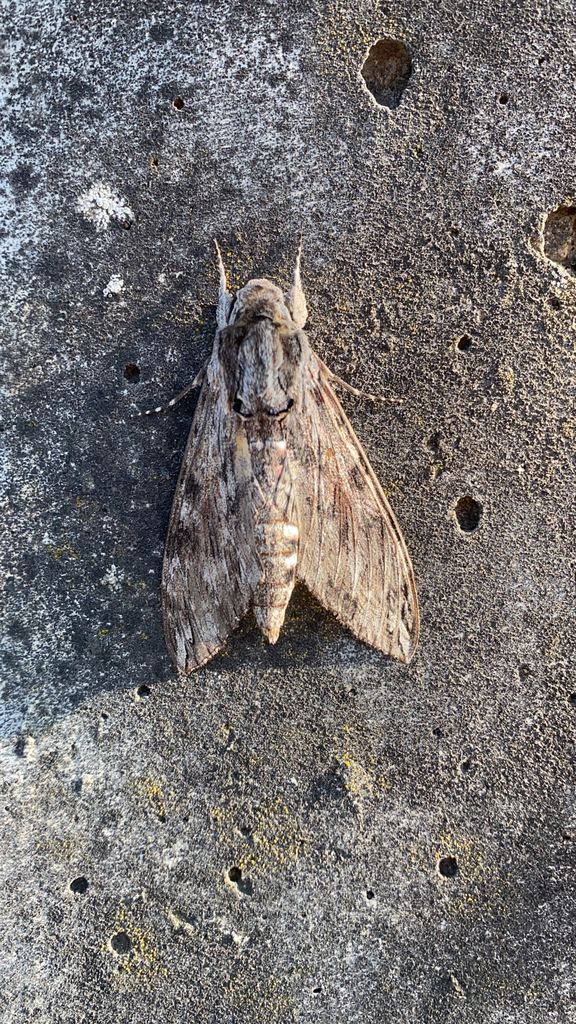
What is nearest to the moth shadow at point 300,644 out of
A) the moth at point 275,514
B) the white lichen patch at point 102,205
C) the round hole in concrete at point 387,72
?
the moth at point 275,514

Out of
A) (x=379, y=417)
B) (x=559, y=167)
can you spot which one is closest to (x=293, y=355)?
(x=379, y=417)

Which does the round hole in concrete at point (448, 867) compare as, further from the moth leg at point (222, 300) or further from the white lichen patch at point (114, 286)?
the white lichen patch at point (114, 286)

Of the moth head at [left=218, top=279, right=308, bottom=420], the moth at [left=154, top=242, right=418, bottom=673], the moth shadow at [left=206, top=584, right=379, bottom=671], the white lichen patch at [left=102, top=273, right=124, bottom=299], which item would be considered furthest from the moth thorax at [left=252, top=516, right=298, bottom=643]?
the white lichen patch at [left=102, top=273, right=124, bottom=299]

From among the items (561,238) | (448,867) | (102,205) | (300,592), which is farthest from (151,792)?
(561,238)

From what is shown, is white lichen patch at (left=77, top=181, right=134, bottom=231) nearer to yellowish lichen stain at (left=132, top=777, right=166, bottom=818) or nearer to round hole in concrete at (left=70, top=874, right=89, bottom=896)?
yellowish lichen stain at (left=132, top=777, right=166, bottom=818)

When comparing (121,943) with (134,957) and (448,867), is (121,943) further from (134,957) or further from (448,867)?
(448,867)

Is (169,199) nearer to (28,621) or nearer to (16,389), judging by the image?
(16,389)
